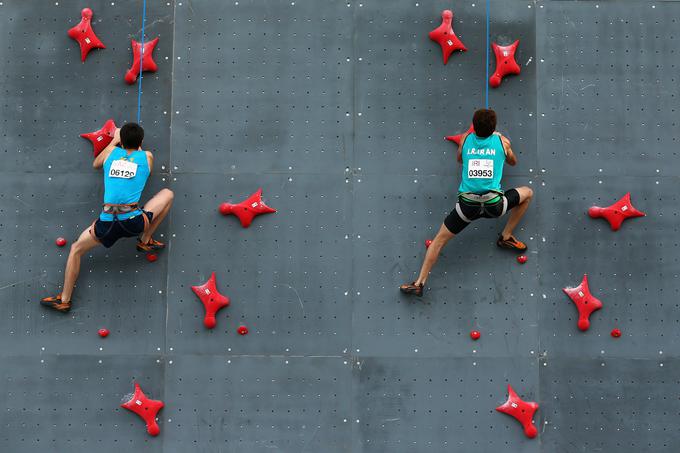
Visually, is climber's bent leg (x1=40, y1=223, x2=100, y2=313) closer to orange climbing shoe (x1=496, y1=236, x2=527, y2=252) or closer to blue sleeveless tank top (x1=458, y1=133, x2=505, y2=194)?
blue sleeveless tank top (x1=458, y1=133, x2=505, y2=194)

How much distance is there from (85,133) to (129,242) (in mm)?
839

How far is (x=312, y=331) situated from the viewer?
19.0ft

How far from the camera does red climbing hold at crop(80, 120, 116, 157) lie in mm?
5832

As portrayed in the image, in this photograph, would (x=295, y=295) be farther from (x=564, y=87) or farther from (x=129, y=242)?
(x=564, y=87)

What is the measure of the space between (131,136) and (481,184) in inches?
90.1

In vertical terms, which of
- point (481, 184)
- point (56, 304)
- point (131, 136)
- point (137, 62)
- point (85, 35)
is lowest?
point (56, 304)

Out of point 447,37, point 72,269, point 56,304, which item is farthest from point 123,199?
point 447,37

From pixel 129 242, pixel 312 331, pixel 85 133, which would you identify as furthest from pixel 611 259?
pixel 85 133

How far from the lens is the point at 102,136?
229 inches

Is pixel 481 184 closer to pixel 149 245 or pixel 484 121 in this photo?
pixel 484 121

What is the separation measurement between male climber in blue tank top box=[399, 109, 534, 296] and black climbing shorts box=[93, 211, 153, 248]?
6.39 feet

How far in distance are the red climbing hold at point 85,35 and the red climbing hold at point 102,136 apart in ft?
1.77

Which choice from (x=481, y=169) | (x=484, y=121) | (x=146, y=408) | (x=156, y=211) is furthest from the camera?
(x=146, y=408)

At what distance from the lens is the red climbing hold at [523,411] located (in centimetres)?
570
